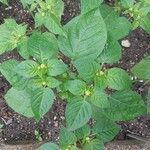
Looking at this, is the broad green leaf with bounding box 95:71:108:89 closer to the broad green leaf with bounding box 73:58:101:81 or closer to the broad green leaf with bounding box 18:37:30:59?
the broad green leaf with bounding box 73:58:101:81

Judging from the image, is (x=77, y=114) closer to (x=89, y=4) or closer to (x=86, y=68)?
(x=86, y=68)

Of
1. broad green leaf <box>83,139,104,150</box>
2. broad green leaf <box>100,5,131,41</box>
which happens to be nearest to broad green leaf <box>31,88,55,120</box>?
broad green leaf <box>83,139,104,150</box>

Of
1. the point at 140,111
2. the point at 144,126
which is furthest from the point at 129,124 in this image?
the point at 140,111

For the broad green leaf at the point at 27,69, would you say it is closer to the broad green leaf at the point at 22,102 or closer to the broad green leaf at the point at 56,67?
the broad green leaf at the point at 56,67

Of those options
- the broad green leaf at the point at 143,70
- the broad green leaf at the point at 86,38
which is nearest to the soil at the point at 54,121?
the broad green leaf at the point at 143,70

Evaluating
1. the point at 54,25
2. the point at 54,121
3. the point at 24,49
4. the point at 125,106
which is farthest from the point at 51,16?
the point at 54,121

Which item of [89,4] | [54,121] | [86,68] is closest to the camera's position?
[86,68]
